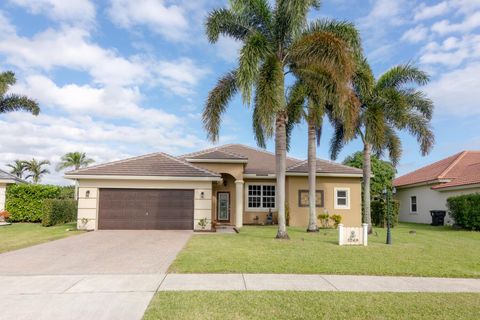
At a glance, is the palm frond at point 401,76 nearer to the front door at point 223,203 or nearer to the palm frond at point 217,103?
the palm frond at point 217,103

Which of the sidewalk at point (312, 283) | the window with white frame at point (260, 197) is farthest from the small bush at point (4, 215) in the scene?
the sidewalk at point (312, 283)

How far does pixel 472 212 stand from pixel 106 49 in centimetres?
1994

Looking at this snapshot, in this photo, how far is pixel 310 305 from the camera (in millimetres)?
5816

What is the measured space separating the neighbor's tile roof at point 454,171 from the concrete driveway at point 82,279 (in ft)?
66.6

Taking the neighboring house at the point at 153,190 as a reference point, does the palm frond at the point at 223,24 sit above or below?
above

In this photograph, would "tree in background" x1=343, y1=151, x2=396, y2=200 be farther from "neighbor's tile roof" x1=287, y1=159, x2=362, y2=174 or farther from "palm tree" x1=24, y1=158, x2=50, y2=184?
"palm tree" x1=24, y1=158, x2=50, y2=184

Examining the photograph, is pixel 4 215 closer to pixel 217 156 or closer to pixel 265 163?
pixel 217 156

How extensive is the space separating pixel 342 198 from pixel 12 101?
2140 centimetres

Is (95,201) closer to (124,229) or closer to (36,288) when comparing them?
(124,229)

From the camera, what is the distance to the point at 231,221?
22500 mm

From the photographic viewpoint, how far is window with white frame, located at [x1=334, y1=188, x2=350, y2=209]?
22.2 metres

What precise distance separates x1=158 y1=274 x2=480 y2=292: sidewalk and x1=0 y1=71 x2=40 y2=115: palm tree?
2040 cm

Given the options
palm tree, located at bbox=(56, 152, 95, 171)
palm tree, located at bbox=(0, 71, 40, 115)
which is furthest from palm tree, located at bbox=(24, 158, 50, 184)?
palm tree, located at bbox=(0, 71, 40, 115)

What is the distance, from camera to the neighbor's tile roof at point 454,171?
78.8ft
